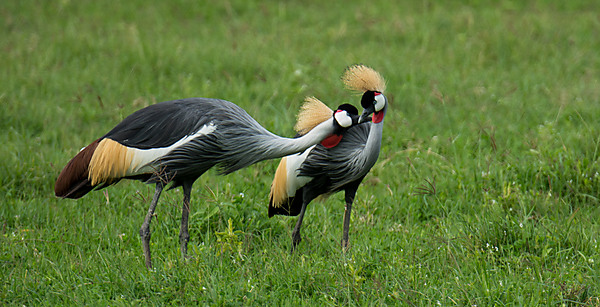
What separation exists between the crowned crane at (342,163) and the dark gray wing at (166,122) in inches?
22.1

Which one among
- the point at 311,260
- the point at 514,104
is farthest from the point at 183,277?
the point at 514,104

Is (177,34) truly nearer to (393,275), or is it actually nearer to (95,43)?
(95,43)

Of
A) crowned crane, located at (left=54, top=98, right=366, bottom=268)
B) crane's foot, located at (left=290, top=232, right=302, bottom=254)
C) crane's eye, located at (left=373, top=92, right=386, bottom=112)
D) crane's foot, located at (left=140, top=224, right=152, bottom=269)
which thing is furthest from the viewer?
crane's foot, located at (left=290, top=232, right=302, bottom=254)

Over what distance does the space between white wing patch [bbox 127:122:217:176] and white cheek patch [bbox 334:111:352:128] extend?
0.72 meters

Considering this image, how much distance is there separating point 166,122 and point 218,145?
14.0 inches

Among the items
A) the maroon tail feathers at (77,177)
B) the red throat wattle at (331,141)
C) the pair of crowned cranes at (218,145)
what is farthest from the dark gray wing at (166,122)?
the red throat wattle at (331,141)

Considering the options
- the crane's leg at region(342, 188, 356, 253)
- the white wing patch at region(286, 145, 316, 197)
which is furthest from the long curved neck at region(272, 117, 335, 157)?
the crane's leg at region(342, 188, 356, 253)

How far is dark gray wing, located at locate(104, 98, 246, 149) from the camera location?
3.65 metres

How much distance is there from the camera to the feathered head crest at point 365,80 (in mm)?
3545

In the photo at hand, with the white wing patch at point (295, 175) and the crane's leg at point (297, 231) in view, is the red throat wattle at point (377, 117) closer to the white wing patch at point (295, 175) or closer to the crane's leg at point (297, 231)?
the white wing patch at point (295, 175)

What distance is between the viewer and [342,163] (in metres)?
3.75

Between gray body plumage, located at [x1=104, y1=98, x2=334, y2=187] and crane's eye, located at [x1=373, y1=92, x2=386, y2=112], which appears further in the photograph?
gray body plumage, located at [x1=104, y1=98, x2=334, y2=187]

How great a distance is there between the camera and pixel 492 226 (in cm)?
394

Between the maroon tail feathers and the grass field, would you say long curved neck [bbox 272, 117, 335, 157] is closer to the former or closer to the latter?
the grass field
